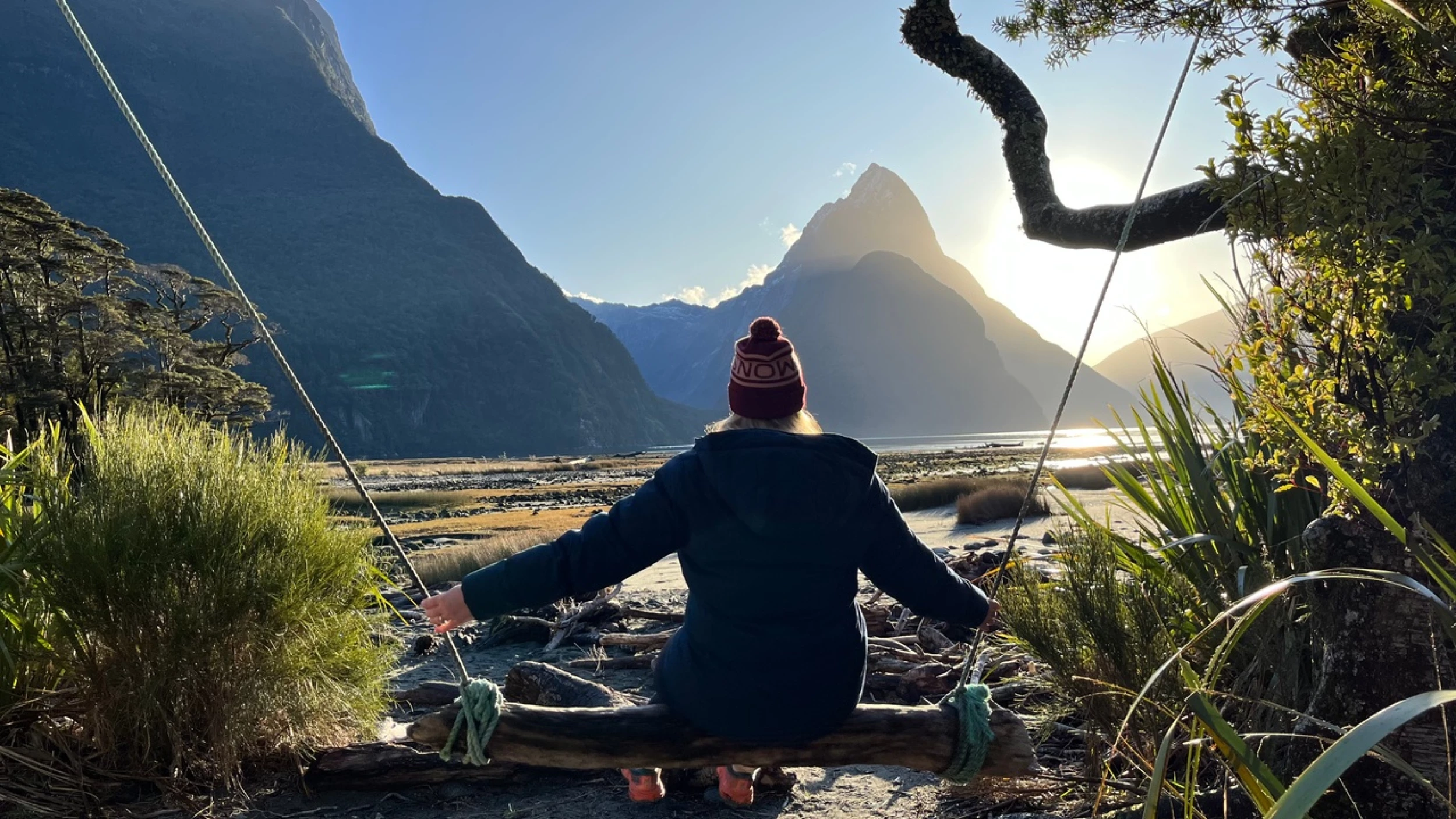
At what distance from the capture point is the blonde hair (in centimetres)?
241

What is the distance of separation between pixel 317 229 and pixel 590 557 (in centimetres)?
17244

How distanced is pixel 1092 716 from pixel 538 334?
150434 millimetres

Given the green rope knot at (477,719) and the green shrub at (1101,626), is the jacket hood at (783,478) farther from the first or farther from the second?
the green shrub at (1101,626)

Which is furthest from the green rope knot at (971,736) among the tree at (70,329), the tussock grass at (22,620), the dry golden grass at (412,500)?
the dry golden grass at (412,500)

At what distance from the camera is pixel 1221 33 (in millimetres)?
2572

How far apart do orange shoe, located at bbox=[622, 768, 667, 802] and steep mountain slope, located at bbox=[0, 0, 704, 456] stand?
393 feet

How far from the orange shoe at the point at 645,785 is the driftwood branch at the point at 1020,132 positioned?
3.06m

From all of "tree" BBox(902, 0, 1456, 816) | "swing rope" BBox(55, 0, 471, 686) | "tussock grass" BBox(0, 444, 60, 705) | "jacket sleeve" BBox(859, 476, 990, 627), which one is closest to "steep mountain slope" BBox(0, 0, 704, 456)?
"tussock grass" BBox(0, 444, 60, 705)

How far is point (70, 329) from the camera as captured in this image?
19.8 m

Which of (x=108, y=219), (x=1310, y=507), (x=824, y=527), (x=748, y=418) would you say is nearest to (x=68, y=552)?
(x=748, y=418)

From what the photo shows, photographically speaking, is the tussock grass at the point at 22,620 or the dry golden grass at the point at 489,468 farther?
the dry golden grass at the point at 489,468

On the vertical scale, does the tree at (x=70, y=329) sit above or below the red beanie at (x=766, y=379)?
above

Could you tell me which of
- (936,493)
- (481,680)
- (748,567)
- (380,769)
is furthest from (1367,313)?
(936,493)

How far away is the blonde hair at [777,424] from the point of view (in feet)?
7.91
